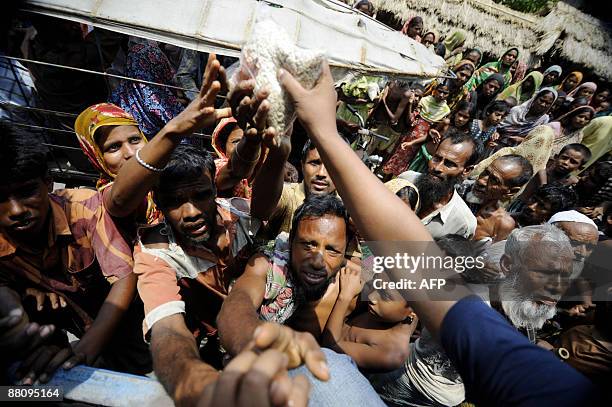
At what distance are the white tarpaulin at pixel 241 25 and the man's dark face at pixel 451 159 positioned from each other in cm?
87

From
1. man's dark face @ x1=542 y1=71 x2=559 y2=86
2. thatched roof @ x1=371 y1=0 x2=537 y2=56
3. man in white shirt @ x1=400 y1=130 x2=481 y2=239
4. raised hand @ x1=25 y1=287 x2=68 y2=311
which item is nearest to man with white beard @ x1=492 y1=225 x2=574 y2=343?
man in white shirt @ x1=400 y1=130 x2=481 y2=239

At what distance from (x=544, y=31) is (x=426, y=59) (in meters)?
8.82

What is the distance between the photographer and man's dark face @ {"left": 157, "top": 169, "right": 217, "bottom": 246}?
1.60 m

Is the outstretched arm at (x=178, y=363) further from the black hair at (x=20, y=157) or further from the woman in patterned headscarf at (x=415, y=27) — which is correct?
the woman in patterned headscarf at (x=415, y=27)

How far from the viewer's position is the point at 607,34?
32.9ft

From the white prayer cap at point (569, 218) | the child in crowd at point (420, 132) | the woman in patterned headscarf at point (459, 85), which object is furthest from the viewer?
the woman in patterned headscarf at point (459, 85)

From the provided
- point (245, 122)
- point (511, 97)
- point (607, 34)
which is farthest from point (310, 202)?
point (607, 34)

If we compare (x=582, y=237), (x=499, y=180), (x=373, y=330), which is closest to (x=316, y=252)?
(x=373, y=330)

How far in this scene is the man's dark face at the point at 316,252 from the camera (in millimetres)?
1784

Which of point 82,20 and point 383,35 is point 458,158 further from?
point 82,20

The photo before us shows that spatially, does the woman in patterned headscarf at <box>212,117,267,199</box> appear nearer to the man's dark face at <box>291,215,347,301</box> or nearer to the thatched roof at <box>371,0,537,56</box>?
the man's dark face at <box>291,215,347,301</box>

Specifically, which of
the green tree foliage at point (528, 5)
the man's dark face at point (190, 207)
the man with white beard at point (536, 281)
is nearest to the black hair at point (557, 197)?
the man with white beard at point (536, 281)

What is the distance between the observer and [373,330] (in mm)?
1820

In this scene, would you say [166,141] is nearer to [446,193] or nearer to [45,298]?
[45,298]
